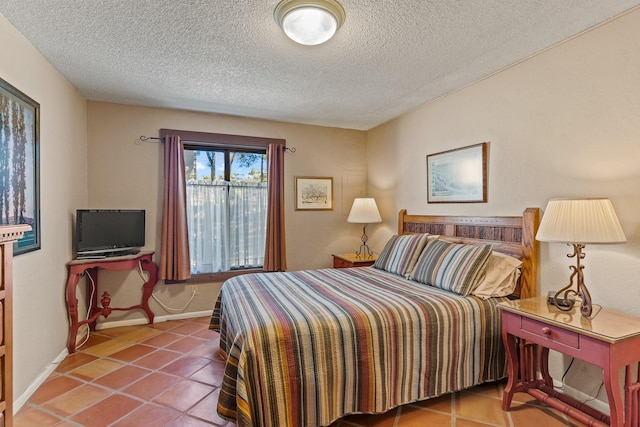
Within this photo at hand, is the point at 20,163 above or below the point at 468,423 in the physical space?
above

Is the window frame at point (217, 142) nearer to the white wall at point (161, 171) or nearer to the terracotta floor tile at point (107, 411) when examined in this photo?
the white wall at point (161, 171)

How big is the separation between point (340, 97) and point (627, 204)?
2451 millimetres

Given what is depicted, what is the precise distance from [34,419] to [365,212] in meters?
3.36

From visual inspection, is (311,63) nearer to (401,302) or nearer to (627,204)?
(401,302)

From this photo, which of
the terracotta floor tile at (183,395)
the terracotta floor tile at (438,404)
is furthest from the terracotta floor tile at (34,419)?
the terracotta floor tile at (438,404)

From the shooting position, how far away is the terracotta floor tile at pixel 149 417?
1.90 m

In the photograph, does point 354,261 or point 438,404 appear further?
point 354,261

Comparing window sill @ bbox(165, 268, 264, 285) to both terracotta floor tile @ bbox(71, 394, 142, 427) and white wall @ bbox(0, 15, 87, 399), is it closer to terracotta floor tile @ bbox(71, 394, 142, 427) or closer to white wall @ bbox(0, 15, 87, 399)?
white wall @ bbox(0, 15, 87, 399)

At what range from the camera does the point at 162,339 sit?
3.15 meters

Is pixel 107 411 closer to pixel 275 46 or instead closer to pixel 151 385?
pixel 151 385

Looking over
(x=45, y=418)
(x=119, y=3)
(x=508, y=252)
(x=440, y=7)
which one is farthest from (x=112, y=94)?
(x=508, y=252)

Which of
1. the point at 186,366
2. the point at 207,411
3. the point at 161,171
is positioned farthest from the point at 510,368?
the point at 161,171

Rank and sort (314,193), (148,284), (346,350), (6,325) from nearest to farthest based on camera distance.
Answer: (6,325), (346,350), (148,284), (314,193)

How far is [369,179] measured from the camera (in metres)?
4.62
